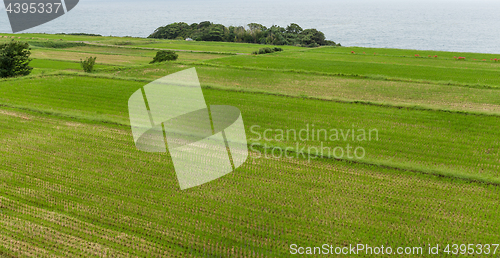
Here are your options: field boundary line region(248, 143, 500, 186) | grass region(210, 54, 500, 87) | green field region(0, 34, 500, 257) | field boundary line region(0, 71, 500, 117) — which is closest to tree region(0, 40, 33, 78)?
field boundary line region(0, 71, 500, 117)

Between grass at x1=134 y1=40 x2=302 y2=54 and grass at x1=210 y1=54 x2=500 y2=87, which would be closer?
grass at x1=210 y1=54 x2=500 y2=87

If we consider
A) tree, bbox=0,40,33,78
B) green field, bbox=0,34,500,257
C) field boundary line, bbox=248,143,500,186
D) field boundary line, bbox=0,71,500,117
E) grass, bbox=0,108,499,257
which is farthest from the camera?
tree, bbox=0,40,33,78

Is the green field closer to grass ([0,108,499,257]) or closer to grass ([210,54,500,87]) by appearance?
grass ([0,108,499,257])

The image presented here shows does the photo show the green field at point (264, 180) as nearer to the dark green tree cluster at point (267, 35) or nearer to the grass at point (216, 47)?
the grass at point (216, 47)

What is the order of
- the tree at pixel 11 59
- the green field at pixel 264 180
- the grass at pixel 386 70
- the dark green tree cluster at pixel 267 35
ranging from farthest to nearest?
the dark green tree cluster at pixel 267 35, the tree at pixel 11 59, the grass at pixel 386 70, the green field at pixel 264 180

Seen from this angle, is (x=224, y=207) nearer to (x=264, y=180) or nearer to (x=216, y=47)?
(x=264, y=180)

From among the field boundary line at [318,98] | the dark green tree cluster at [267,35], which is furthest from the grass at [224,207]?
the dark green tree cluster at [267,35]

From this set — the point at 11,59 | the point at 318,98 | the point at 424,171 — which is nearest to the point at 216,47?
the point at 11,59

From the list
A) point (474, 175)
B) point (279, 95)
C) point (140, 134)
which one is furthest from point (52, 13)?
point (474, 175)
